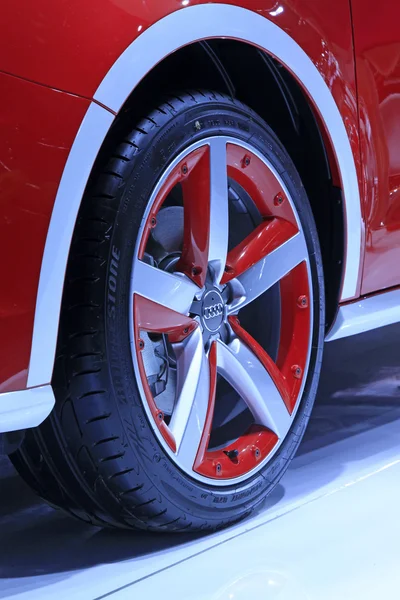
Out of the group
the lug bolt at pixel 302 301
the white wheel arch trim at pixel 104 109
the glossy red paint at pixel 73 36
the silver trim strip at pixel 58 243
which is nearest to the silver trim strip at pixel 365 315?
the lug bolt at pixel 302 301

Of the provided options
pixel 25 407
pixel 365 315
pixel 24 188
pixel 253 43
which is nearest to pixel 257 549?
pixel 25 407

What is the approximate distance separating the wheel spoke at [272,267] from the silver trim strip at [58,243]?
21.0 inches

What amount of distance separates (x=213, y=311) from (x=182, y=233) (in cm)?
19

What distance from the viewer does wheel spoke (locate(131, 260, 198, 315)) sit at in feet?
5.32

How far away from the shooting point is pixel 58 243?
146 centimetres

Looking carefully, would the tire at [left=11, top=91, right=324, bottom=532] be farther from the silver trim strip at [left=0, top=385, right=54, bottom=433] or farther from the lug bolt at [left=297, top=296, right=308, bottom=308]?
the lug bolt at [left=297, top=296, right=308, bottom=308]

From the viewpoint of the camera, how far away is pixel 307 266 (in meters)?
2.03

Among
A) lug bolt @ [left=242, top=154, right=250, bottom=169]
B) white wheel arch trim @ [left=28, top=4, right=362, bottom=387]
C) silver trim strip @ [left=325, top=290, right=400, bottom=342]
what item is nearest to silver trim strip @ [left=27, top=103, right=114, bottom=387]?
white wheel arch trim @ [left=28, top=4, right=362, bottom=387]

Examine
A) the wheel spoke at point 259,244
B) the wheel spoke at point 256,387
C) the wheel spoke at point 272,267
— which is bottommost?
the wheel spoke at point 256,387

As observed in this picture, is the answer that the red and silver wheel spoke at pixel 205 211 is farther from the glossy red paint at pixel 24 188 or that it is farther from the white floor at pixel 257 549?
the white floor at pixel 257 549

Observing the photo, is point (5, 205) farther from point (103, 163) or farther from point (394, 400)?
point (394, 400)

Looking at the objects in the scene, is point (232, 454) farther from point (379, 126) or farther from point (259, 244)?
point (379, 126)

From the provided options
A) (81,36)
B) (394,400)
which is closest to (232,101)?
(81,36)

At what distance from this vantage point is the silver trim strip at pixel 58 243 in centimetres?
145
